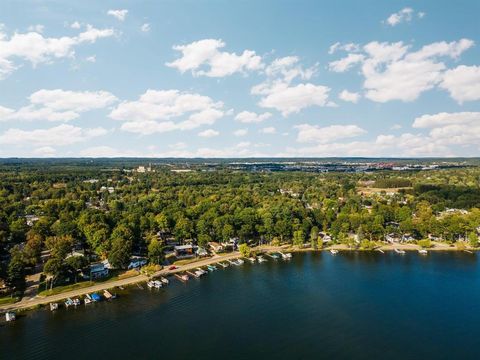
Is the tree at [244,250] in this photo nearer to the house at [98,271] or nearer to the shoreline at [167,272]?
the shoreline at [167,272]

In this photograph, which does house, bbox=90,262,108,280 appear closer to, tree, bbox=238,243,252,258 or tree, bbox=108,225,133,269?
tree, bbox=108,225,133,269

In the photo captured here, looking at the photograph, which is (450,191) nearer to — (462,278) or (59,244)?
(462,278)

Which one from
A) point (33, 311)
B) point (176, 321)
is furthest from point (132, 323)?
point (33, 311)

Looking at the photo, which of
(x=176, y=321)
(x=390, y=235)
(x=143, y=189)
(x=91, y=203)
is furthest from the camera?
(x=143, y=189)

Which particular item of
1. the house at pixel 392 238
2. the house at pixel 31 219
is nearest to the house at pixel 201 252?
the house at pixel 392 238

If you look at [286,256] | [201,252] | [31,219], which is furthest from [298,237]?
[31,219]

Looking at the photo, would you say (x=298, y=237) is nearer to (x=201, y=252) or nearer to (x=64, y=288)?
(x=201, y=252)

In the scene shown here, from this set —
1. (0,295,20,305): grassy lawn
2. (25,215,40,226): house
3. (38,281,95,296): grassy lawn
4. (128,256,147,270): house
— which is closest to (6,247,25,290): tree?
(0,295,20,305): grassy lawn
